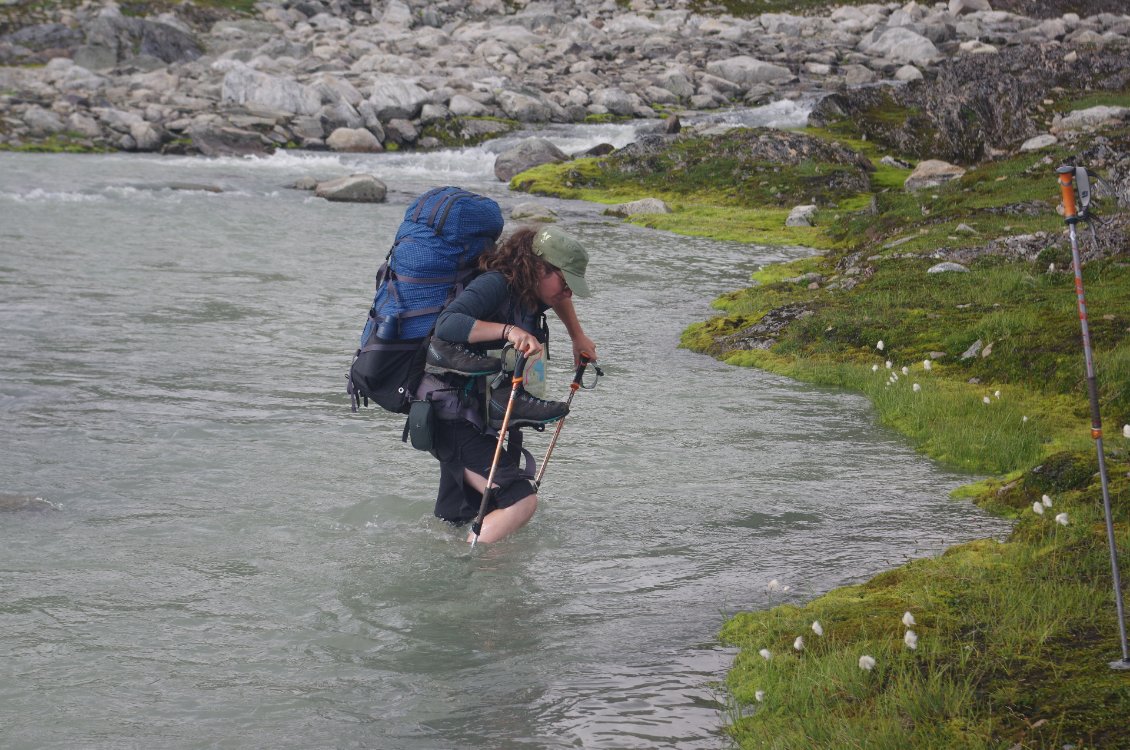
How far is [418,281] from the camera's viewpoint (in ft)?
28.0

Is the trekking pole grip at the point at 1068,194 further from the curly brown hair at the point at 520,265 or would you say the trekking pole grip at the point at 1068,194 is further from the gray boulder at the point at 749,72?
the gray boulder at the point at 749,72

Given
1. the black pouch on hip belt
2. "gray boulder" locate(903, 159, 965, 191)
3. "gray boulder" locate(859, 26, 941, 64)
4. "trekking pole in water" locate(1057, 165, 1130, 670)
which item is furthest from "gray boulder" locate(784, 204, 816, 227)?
"gray boulder" locate(859, 26, 941, 64)

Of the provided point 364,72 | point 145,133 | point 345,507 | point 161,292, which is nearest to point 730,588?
point 345,507

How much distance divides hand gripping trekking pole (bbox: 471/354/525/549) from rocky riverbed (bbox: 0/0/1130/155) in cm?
3887

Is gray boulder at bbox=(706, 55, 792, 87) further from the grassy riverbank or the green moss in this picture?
the grassy riverbank

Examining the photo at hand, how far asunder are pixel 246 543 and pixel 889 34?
285 feet

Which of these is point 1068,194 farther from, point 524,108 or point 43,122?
point 524,108

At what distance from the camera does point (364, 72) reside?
69.2 m

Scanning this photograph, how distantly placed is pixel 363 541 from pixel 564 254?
3135 mm

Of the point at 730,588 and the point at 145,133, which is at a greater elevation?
the point at 730,588

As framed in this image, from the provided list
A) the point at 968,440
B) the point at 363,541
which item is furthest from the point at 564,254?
the point at 968,440

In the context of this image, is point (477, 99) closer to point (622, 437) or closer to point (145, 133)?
point (145, 133)

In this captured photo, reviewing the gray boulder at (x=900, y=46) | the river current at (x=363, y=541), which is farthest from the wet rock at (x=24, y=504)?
the gray boulder at (x=900, y=46)

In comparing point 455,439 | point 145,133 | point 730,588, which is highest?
point 455,439
